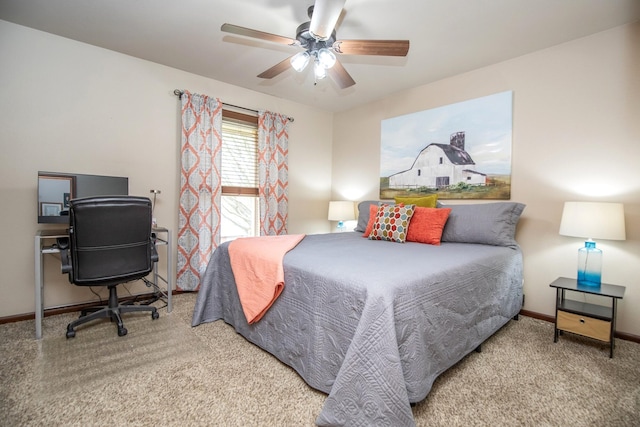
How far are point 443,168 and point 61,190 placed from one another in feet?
12.0

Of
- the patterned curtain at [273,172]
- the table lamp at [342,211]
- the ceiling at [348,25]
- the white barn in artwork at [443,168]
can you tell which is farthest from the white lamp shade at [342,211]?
the ceiling at [348,25]

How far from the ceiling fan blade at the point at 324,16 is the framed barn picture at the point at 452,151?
6.55 feet

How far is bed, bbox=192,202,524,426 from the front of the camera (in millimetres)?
1248

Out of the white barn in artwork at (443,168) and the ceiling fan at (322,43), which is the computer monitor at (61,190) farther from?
the white barn in artwork at (443,168)

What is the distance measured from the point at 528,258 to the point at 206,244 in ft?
10.7

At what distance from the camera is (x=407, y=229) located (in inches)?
109

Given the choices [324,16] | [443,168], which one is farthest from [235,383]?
[443,168]

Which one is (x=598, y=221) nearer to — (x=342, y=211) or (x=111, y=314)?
(x=342, y=211)

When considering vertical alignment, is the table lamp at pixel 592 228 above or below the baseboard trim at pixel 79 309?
above

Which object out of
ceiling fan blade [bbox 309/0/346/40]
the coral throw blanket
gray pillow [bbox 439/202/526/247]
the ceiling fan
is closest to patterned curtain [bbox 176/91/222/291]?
the coral throw blanket

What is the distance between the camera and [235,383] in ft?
5.46

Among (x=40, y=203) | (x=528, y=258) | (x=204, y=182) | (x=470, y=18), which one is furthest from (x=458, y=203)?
(x=40, y=203)

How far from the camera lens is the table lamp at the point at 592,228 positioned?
2.07m

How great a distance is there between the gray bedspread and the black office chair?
0.79m
